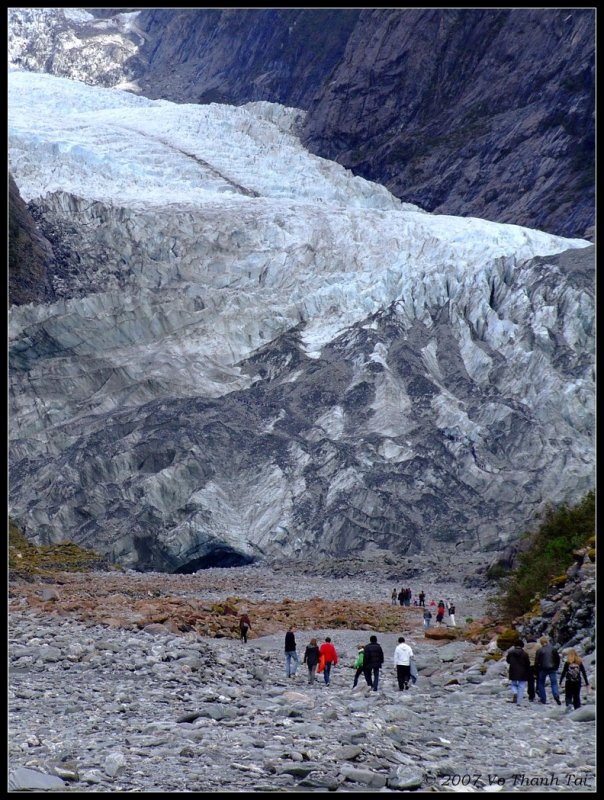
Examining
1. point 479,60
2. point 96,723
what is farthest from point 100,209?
point 96,723

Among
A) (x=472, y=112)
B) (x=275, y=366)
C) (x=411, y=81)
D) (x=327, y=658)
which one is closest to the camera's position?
(x=327, y=658)

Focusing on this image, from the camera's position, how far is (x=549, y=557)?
20125mm

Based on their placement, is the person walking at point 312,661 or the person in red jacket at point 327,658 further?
the person walking at point 312,661

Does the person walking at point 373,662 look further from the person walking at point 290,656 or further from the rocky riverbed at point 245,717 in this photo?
the person walking at point 290,656

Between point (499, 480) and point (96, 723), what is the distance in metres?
37.9

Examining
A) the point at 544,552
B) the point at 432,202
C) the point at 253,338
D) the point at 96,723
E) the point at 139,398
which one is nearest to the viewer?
the point at 96,723

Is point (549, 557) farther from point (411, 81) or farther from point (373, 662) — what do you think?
point (411, 81)

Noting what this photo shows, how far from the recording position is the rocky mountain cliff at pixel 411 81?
81.1 meters

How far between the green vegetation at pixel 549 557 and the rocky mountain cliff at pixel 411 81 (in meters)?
51.3

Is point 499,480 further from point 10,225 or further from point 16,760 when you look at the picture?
point 16,760

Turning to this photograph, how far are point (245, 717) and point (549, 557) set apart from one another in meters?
9.88

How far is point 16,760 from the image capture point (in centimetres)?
930

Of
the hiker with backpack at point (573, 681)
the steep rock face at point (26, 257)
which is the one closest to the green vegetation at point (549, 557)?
the hiker with backpack at point (573, 681)

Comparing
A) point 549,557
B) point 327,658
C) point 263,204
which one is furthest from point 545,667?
point 263,204
